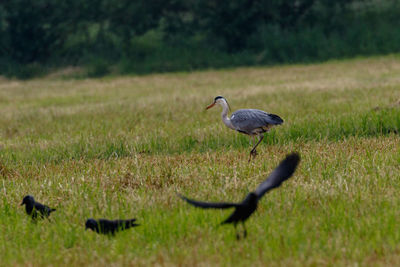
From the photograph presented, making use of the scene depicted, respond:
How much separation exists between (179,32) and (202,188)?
28.4 metres

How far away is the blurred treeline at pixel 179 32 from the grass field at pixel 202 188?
19118mm

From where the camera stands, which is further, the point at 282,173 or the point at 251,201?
the point at 282,173

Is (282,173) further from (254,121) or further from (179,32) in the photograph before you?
(179,32)

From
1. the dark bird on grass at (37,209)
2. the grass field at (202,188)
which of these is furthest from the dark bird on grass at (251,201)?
the dark bird on grass at (37,209)

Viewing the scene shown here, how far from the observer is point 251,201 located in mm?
3824

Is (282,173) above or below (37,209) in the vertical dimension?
above

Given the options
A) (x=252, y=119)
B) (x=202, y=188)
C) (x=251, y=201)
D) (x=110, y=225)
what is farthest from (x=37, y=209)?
(x=252, y=119)

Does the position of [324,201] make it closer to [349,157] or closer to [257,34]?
[349,157]

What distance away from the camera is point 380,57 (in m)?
27.0

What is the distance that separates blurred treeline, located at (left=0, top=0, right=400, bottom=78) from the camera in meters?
30.1

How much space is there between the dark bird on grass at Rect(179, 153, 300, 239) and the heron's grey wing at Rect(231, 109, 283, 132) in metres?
2.62

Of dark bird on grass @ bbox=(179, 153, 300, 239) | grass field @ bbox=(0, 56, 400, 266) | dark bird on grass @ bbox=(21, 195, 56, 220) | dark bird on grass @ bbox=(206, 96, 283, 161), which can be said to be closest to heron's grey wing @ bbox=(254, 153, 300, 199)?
dark bird on grass @ bbox=(179, 153, 300, 239)

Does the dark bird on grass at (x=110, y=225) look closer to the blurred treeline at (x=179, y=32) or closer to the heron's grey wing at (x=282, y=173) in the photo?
the heron's grey wing at (x=282, y=173)

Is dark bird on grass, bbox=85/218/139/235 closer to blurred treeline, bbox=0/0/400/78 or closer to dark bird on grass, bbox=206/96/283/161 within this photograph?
dark bird on grass, bbox=206/96/283/161
